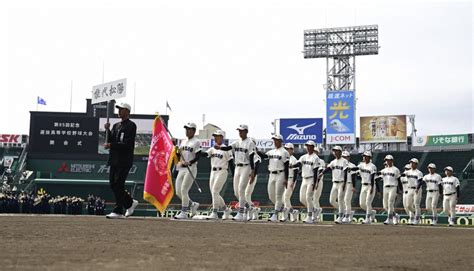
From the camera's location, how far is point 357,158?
4884 cm

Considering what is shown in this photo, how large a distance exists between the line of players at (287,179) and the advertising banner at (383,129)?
28.6 metres

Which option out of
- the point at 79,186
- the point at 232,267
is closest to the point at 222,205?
the point at 232,267

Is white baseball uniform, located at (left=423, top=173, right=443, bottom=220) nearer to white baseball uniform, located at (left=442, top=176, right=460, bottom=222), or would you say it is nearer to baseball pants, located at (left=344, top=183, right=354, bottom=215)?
white baseball uniform, located at (left=442, top=176, right=460, bottom=222)

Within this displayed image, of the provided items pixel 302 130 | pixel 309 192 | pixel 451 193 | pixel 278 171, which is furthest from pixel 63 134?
pixel 278 171

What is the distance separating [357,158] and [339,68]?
33.8 feet

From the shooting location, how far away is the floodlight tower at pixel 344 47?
55312mm

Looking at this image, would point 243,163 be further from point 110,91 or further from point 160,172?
point 110,91

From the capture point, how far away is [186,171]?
15156 mm

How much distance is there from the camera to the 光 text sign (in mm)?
49094

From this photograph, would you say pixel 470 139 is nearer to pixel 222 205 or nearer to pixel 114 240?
pixel 222 205

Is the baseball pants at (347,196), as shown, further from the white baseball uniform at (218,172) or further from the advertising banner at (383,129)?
the advertising banner at (383,129)

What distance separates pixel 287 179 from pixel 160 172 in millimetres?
3280

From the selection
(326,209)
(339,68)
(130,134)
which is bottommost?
(326,209)

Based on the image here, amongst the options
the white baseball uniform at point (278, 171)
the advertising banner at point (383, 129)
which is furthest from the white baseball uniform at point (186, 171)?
the advertising banner at point (383, 129)
